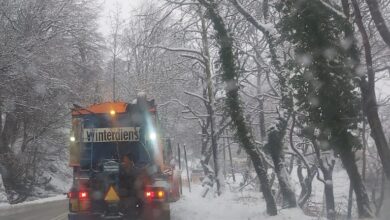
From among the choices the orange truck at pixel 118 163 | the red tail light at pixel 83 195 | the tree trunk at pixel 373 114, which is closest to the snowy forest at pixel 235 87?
the tree trunk at pixel 373 114

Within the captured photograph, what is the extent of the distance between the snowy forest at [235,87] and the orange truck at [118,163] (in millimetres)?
3023

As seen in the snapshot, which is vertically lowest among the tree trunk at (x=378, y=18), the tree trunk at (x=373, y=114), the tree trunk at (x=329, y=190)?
the tree trunk at (x=329, y=190)

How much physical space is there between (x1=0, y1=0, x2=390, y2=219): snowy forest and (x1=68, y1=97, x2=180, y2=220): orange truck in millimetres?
3023

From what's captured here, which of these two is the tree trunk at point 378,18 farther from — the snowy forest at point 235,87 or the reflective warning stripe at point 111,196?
the reflective warning stripe at point 111,196

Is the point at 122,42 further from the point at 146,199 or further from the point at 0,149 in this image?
the point at 146,199

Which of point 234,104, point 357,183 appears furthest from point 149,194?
point 357,183

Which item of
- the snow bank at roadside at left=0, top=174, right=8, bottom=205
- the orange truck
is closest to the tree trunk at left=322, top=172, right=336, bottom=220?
the orange truck

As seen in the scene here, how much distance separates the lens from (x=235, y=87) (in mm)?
14664

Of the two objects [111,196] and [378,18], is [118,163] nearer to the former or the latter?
[111,196]

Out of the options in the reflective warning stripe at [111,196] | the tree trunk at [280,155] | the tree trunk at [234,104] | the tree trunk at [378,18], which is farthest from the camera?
the tree trunk at [280,155]

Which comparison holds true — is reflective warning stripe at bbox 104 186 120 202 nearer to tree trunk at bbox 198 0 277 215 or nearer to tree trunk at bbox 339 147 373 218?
tree trunk at bbox 198 0 277 215

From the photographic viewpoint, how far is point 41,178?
37.1 metres

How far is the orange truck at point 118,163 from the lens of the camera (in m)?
11.7

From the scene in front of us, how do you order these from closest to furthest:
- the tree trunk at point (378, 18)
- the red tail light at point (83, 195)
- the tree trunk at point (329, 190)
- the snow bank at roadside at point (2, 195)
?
the tree trunk at point (378, 18)
the red tail light at point (83, 195)
the tree trunk at point (329, 190)
the snow bank at roadside at point (2, 195)
